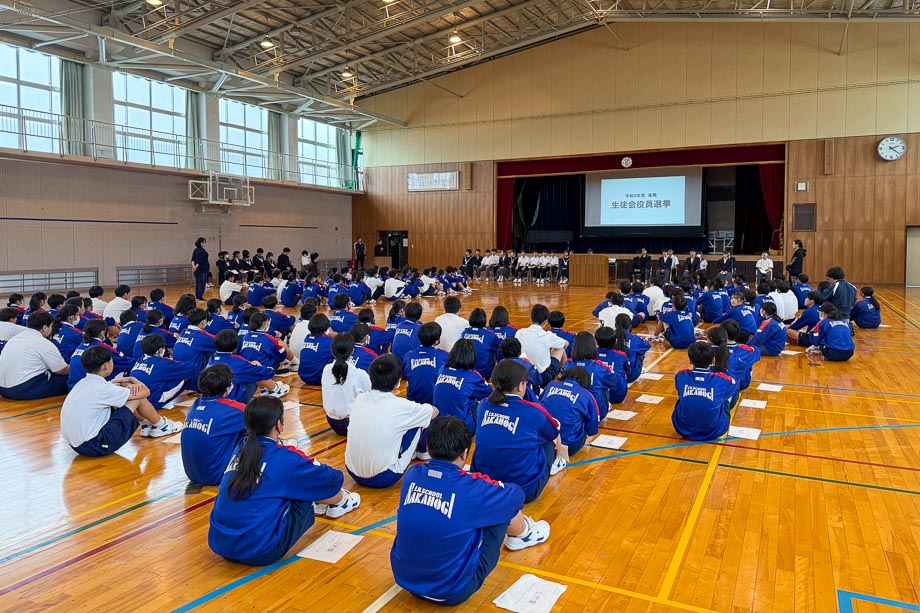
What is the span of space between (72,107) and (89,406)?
17797mm

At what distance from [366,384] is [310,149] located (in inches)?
950

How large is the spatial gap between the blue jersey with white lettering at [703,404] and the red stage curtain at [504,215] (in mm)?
21608

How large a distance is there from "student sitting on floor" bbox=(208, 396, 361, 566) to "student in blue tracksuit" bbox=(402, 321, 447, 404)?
2452 mm

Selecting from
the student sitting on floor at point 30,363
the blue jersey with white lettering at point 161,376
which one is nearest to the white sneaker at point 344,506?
the blue jersey with white lettering at point 161,376

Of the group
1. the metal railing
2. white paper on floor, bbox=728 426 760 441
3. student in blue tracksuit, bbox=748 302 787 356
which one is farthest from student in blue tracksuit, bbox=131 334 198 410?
the metal railing

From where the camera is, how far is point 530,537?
12.3ft

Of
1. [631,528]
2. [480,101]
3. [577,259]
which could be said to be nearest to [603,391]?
[631,528]

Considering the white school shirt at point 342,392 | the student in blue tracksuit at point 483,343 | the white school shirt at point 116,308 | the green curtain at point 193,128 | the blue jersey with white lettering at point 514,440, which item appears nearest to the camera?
the blue jersey with white lettering at point 514,440

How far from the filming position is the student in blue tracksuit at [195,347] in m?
7.16

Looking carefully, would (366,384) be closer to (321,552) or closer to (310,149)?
(321,552)

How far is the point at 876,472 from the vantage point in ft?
16.3

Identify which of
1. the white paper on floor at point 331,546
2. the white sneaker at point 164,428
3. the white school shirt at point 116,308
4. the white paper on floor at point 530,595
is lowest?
the white paper on floor at point 530,595

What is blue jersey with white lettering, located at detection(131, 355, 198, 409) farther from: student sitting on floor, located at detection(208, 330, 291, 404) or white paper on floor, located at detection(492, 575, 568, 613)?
white paper on floor, located at detection(492, 575, 568, 613)

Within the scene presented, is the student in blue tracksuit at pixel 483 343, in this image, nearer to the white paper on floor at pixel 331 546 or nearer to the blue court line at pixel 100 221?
the white paper on floor at pixel 331 546
